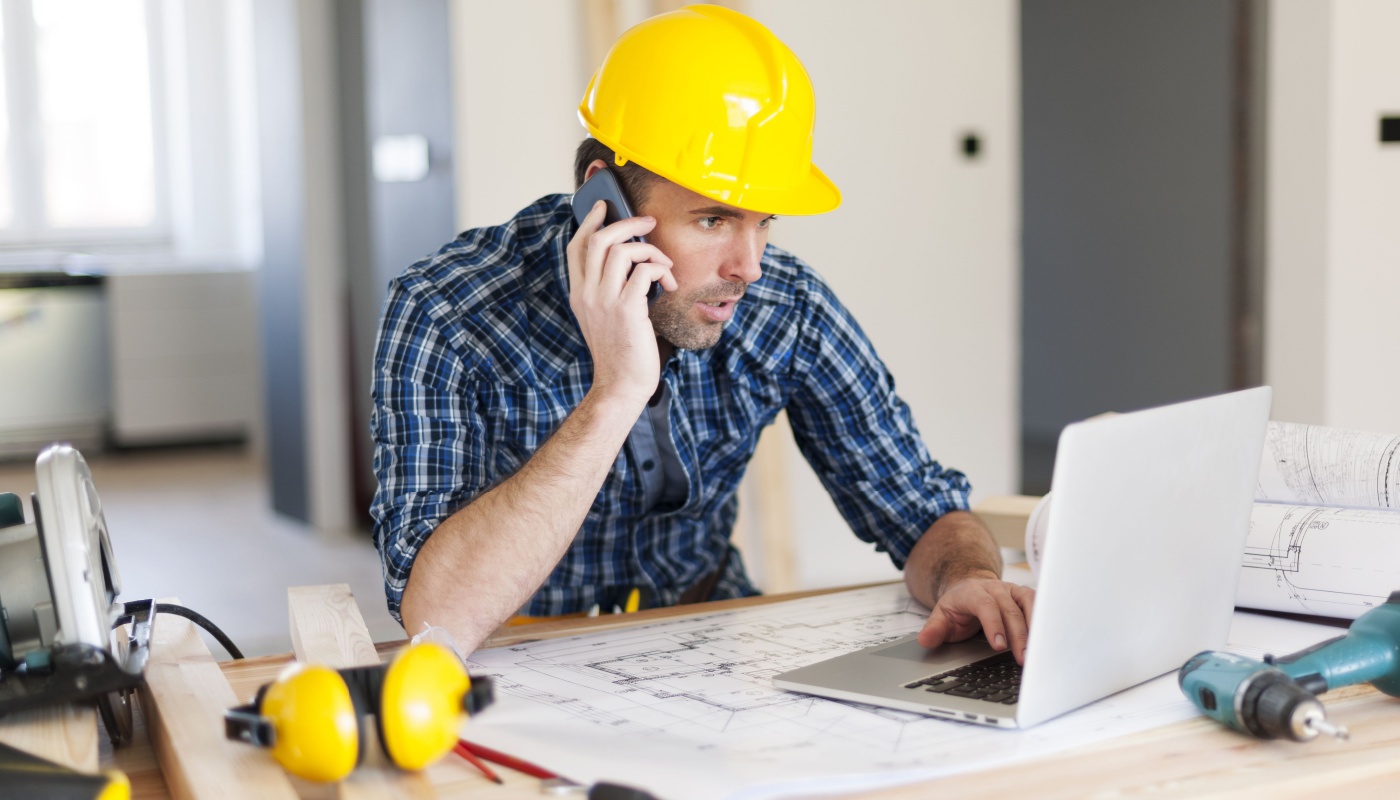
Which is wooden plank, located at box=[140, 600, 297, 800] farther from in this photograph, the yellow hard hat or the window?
the window

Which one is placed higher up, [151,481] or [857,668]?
[857,668]

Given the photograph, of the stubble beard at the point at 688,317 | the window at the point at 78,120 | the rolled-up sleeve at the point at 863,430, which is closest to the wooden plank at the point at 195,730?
the stubble beard at the point at 688,317

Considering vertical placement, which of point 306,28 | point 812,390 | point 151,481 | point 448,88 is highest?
point 306,28

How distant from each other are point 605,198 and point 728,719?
686 millimetres

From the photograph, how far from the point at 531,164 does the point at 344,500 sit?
199 centimetres

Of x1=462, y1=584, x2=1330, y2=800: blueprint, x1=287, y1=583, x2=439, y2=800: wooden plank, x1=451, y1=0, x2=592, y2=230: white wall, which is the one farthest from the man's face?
x1=451, y1=0, x2=592, y2=230: white wall

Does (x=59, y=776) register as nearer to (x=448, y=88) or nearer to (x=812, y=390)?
(x=812, y=390)

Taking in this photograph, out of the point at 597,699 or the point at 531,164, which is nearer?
the point at 597,699

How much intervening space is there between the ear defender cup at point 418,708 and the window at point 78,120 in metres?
6.97

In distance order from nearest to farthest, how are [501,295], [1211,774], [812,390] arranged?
[1211,774] → [501,295] → [812,390]

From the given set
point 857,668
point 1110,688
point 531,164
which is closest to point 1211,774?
point 1110,688

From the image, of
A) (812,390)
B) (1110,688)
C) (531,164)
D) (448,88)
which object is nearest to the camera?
(1110,688)

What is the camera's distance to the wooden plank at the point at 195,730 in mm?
860

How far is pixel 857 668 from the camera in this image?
1.15 metres
